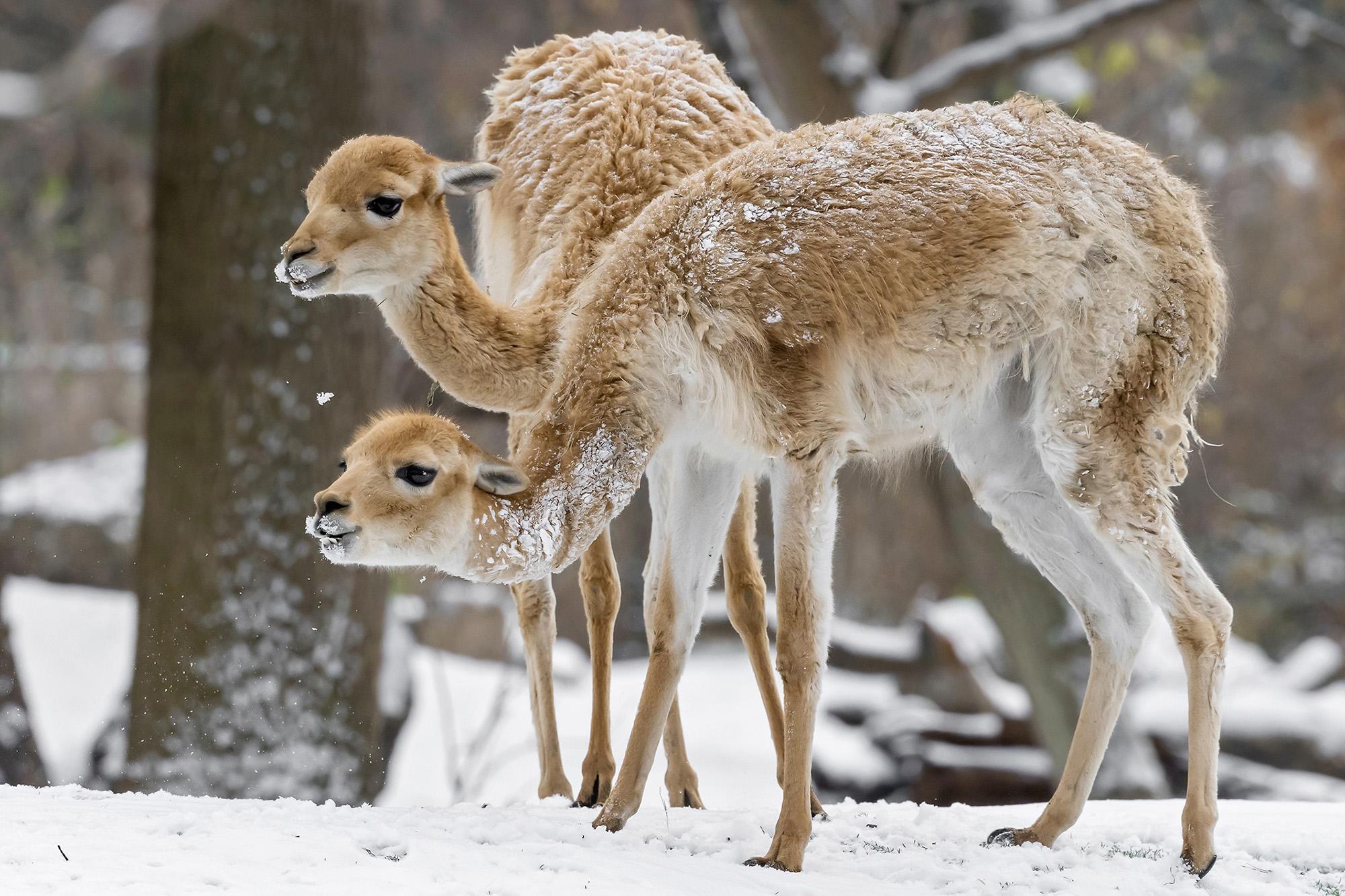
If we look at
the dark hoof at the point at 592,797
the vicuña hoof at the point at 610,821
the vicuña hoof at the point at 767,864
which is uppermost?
the dark hoof at the point at 592,797

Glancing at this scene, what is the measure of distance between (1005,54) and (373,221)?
734 cm

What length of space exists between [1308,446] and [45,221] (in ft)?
51.0

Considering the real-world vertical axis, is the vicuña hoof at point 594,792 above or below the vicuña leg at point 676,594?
below

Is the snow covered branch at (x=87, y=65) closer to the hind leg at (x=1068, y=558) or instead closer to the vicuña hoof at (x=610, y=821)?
the vicuña hoof at (x=610, y=821)

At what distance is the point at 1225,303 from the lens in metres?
5.54

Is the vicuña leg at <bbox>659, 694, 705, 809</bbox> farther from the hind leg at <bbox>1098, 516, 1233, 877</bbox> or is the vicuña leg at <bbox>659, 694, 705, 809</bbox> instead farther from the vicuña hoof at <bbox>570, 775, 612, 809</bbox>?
the hind leg at <bbox>1098, 516, 1233, 877</bbox>

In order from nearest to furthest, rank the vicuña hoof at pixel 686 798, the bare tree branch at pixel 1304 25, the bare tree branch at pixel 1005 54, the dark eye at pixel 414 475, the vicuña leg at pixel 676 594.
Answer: the dark eye at pixel 414 475, the vicuña leg at pixel 676 594, the vicuña hoof at pixel 686 798, the bare tree branch at pixel 1005 54, the bare tree branch at pixel 1304 25

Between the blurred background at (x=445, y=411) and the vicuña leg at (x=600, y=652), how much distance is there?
1.79 m

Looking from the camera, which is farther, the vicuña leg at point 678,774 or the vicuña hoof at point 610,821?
the vicuña leg at point 678,774

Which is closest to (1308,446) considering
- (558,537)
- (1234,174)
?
(1234,174)

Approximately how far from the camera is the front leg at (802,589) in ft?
16.2

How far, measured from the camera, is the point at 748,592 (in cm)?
634

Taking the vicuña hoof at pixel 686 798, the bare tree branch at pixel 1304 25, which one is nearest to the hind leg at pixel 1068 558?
the vicuña hoof at pixel 686 798

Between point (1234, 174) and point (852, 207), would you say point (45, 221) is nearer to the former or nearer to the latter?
point (1234, 174)
